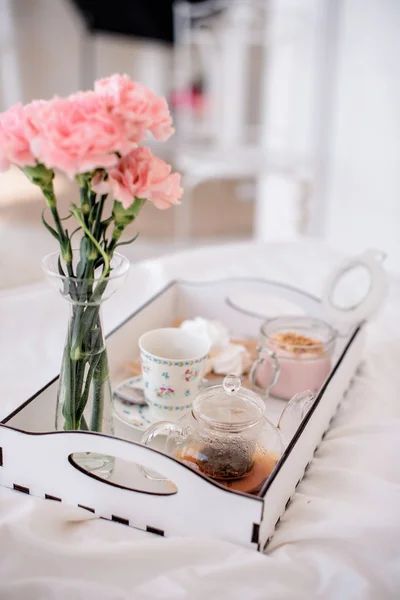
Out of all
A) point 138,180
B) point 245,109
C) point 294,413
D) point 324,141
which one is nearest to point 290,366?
point 294,413

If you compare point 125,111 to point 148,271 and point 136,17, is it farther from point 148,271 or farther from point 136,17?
point 136,17

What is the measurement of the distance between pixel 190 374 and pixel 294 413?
0.15 metres

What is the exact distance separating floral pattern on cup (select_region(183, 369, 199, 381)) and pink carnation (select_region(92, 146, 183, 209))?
0.89ft

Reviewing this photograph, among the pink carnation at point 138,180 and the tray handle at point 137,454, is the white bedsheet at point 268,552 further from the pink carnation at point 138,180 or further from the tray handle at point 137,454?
the pink carnation at point 138,180

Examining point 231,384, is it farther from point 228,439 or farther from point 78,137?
point 78,137

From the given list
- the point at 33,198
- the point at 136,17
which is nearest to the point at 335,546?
the point at 33,198

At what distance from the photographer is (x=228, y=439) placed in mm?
645

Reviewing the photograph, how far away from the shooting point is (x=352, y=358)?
94 centimetres

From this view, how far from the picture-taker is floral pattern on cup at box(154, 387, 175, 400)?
80 centimetres

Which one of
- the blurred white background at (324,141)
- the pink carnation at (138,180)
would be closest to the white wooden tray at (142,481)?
the pink carnation at (138,180)

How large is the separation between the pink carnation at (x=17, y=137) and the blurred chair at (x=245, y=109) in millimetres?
1539

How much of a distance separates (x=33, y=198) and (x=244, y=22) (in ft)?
5.70

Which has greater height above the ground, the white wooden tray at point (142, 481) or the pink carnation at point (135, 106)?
the pink carnation at point (135, 106)

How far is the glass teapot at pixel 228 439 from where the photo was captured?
2.12 feet
